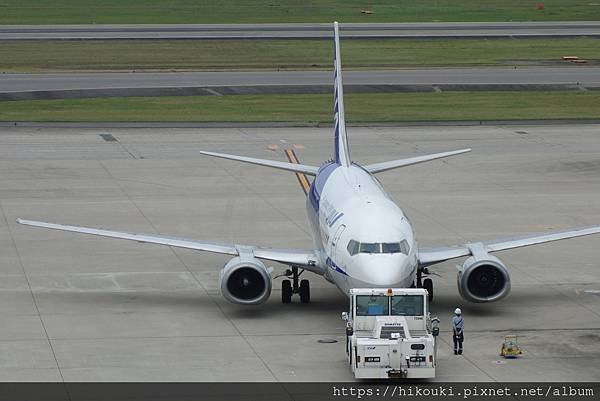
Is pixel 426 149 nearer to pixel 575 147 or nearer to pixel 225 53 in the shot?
pixel 575 147

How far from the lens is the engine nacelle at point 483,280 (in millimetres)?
40656

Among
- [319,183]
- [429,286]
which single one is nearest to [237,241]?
[319,183]

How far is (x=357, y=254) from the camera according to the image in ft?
125

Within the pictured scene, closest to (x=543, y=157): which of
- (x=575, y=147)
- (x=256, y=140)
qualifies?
(x=575, y=147)

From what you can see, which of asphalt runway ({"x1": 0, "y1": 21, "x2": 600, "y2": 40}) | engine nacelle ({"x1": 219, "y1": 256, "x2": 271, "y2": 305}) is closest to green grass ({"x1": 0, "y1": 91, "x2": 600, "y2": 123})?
asphalt runway ({"x1": 0, "y1": 21, "x2": 600, "y2": 40})

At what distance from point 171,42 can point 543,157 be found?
2838 inches

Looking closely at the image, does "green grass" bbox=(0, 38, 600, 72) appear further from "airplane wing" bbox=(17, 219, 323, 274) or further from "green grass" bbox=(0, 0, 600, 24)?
"airplane wing" bbox=(17, 219, 323, 274)

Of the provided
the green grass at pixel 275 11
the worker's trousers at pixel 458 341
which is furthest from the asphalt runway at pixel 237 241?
the green grass at pixel 275 11

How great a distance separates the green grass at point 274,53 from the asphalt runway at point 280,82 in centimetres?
567

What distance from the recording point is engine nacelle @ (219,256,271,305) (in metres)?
40.4

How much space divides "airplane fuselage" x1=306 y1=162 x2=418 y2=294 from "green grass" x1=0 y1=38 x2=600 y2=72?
77038 mm

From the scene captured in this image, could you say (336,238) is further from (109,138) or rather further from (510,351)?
(109,138)

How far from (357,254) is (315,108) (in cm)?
5733

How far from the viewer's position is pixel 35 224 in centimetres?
4425
